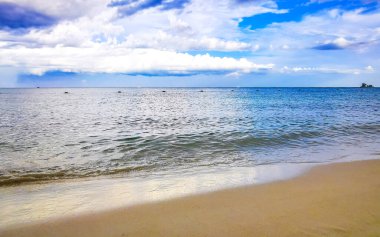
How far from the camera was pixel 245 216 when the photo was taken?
5.70 metres

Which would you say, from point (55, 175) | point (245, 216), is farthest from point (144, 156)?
point (245, 216)

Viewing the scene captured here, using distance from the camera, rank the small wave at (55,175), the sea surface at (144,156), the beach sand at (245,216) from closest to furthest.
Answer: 1. the beach sand at (245,216)
2. the sea surface at (144,156)
3. the small wave at (55,175)

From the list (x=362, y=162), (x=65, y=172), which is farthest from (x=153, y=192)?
(x=362, y=162)

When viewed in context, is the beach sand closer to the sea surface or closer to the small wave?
the sea surface

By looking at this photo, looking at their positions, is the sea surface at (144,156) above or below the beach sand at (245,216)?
below

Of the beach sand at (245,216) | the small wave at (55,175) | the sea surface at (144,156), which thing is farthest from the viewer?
the small wave at (55,175)

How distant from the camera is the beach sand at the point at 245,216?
511 cm

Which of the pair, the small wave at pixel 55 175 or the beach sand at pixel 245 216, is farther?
the small wave at pixel 55 175

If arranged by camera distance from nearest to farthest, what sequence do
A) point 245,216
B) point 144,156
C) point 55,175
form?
point 245,216
point 55,175
point 144,156

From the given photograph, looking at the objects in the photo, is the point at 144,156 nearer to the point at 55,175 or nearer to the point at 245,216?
the point at 55,175

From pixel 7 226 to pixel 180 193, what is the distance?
3636mm

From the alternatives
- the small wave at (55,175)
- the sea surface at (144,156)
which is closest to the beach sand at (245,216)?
the sea surface at (144,156)

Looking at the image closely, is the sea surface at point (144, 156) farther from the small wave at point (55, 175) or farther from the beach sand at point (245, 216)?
the beach sand at point (245, 216)

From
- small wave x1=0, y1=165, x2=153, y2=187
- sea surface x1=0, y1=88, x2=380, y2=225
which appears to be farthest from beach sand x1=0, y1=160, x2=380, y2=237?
small wave x1=0, y1=165, x2=153, y2=187
